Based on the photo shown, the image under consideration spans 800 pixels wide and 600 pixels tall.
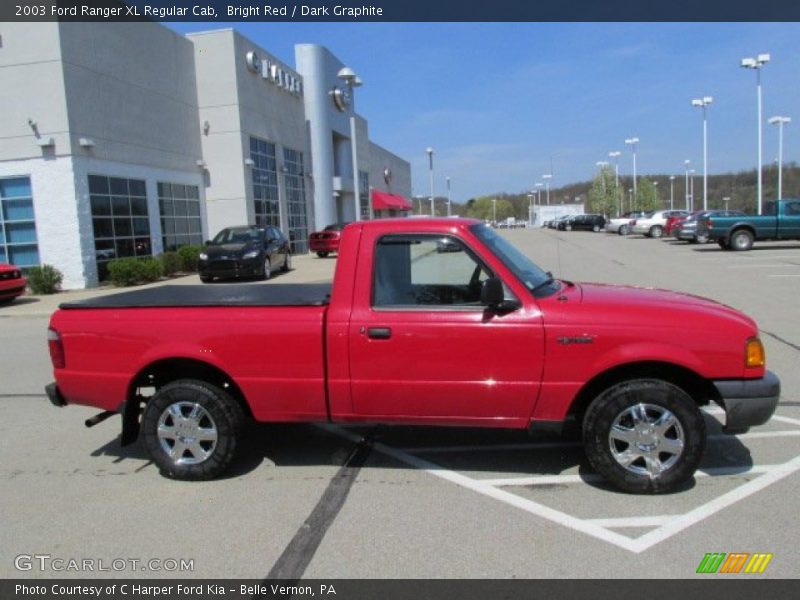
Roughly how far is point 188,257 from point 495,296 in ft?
68.6

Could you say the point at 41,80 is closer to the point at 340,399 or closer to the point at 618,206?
the point at 340,399

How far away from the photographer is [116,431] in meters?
5.88

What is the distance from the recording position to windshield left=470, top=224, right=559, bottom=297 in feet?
14.4

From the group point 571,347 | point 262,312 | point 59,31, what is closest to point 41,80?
point 59,31

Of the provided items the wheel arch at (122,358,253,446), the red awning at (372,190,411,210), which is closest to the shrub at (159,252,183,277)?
the wheel arch at (122,358,253,446)

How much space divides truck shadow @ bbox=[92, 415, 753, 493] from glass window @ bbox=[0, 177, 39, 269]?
16.4m

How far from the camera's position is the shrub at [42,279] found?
18.2 meters

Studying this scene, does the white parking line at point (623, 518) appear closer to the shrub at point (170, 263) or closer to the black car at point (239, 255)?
the black car at point (239, 255)

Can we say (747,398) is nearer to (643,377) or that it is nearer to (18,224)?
(643,377)

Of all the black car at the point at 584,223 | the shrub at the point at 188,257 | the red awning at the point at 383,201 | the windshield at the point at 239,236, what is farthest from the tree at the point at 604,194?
the windshield at the point at 239,236

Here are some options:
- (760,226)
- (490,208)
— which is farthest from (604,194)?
(760,226)

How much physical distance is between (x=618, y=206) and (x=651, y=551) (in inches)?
3501
